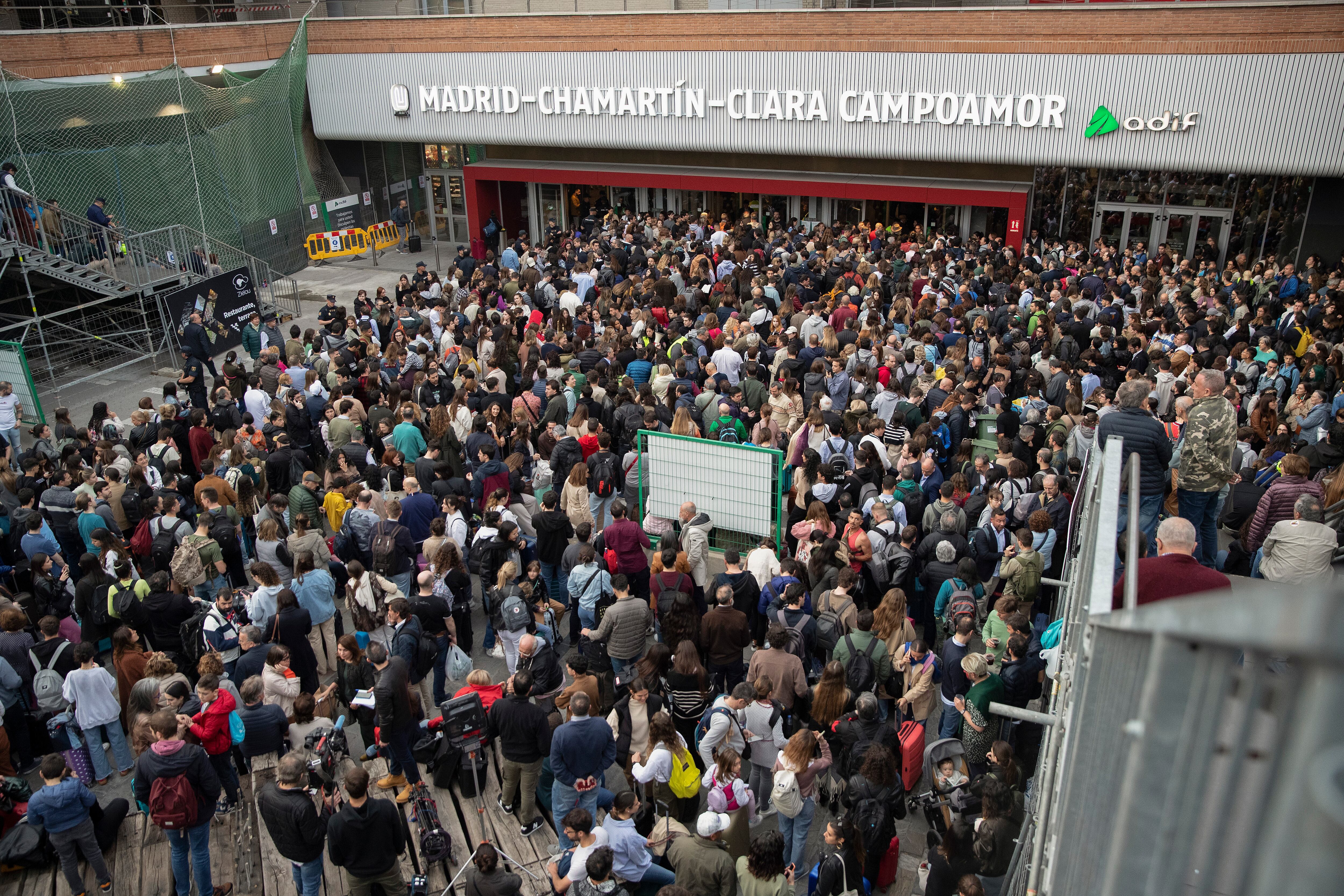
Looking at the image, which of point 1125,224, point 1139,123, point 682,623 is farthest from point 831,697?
point 1125,224

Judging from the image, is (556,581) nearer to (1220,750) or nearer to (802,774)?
(802,774)

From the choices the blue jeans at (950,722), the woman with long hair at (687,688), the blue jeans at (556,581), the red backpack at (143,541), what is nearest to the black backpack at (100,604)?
the red backpack at (143,541)

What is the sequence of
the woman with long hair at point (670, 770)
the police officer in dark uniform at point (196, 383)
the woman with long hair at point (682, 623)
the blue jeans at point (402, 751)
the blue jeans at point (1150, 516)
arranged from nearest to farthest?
the woman with long hair at point (670, 770)
the blue jeans at point (402, 751)
the blue jeans at point (1150, 516)
the woman with long hair at point (682, 623)
the police officer in dark uniform at point (196, 383)

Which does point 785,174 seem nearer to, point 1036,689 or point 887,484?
point 887,484

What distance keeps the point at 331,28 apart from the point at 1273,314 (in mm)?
24005

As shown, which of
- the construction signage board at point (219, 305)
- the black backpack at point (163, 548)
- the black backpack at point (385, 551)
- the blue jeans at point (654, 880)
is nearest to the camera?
the blue jeans at point (654, 880)

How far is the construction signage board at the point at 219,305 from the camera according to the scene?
16422 mm

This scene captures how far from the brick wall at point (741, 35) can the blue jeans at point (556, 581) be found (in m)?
17.0

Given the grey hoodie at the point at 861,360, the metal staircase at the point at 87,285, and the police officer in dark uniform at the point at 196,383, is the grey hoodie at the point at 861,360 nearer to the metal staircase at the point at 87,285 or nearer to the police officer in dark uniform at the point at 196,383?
the police officer in dark uniform at the point at 196,383

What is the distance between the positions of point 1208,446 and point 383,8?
27.6 m

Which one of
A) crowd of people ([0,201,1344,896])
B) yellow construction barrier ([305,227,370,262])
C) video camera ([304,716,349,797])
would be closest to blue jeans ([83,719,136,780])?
crowd of people ([0,201,1344,896])

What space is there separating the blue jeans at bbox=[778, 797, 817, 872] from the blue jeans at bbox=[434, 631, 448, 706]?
3.18 meters

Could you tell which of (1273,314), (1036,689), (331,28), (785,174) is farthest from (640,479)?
(331,28)

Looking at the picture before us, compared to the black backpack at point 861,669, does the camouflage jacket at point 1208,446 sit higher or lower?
higher
